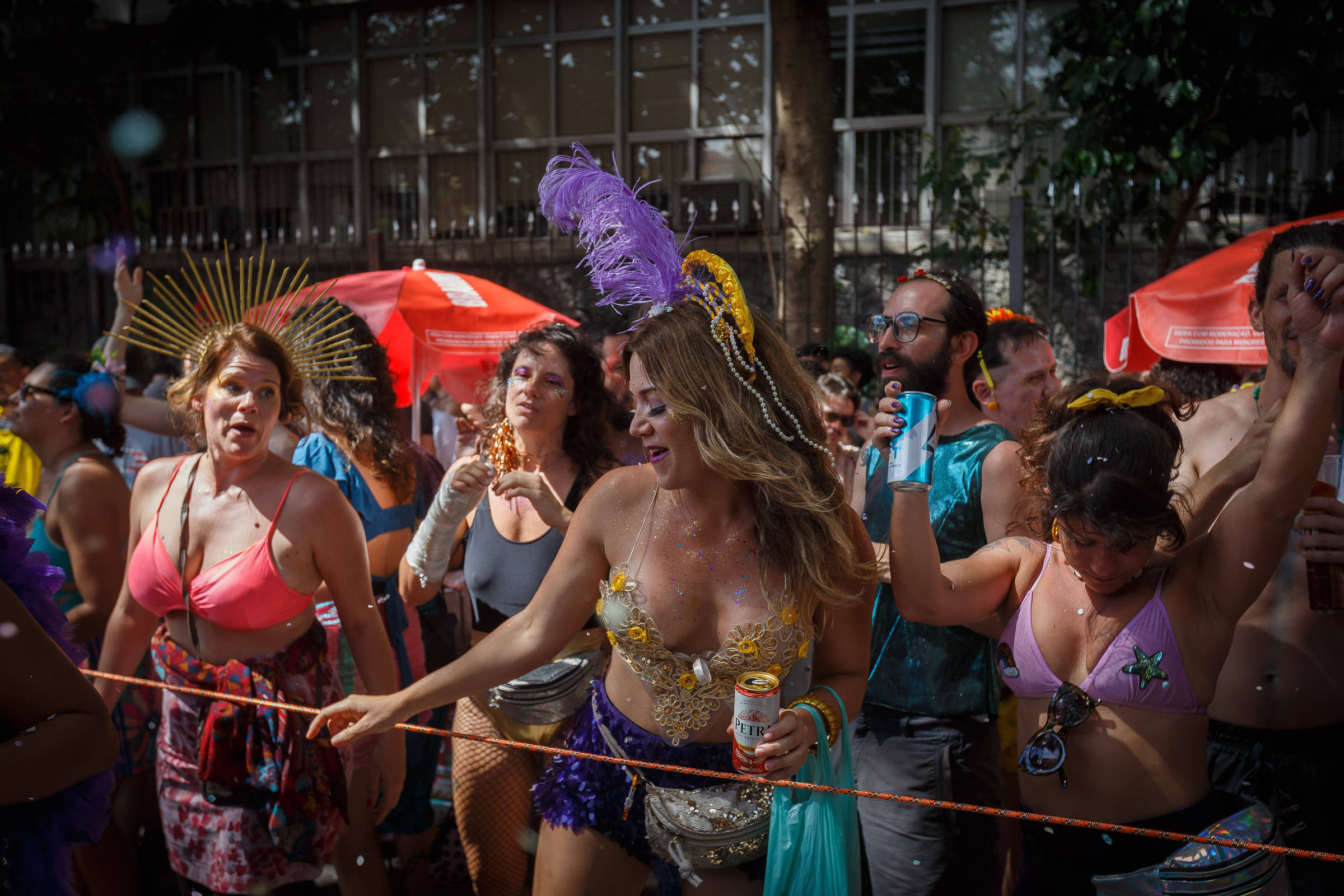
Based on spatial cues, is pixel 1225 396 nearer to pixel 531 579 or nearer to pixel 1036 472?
pixel 1036 472

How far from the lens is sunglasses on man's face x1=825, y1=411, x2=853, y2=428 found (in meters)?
4.79

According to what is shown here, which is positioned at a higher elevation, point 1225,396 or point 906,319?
point 906,319

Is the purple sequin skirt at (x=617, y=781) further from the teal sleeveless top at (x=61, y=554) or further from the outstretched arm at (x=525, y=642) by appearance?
the teal sleeveless top at (x=61, y=554)

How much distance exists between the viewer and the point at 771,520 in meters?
2.33

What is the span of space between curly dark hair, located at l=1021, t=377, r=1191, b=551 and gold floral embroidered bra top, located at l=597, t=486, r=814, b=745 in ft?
2.16

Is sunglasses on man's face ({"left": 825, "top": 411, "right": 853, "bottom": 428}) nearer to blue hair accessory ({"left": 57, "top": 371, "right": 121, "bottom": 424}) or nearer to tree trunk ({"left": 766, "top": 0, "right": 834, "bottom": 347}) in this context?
tree trunk ({"left": 766, "top": 0, "right": 834, "bottom": 347})

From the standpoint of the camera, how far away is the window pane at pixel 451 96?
12.4m

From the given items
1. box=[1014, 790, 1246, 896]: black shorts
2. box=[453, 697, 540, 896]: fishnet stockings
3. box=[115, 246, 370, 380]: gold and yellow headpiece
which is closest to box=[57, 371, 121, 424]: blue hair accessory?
box=[115, 246, 370, 380]: gold and yellow headpiece

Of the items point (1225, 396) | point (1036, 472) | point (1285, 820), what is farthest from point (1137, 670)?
point (1225, 396)

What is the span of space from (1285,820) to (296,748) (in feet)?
9.40

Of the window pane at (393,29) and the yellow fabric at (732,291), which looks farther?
the window pane at (393,29)

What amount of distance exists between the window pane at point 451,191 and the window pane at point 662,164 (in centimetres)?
207

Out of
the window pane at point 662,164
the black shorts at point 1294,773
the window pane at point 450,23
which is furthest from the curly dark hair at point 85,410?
the window pane at point 450,23

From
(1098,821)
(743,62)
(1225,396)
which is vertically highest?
(743,62)
